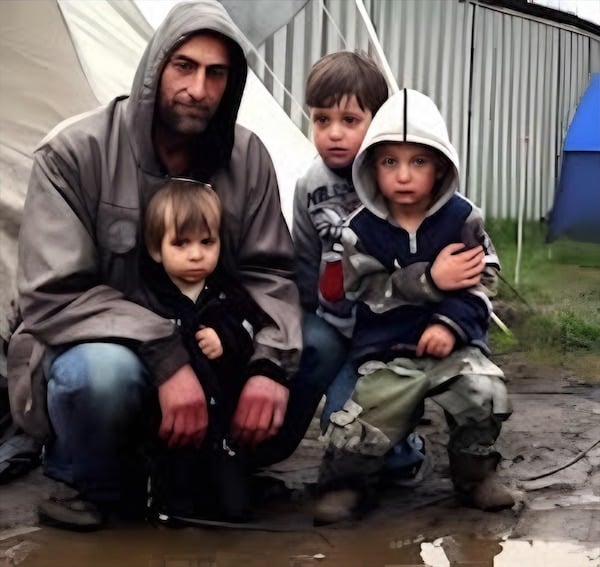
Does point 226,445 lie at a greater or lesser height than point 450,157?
lesser

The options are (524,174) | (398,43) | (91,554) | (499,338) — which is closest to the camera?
(91,554)

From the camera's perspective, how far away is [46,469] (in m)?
2.90

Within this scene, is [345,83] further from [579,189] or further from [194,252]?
[579,189]

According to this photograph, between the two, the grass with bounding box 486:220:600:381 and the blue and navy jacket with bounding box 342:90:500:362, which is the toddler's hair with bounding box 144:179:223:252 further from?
the grass with bounding box 486:220:600:381

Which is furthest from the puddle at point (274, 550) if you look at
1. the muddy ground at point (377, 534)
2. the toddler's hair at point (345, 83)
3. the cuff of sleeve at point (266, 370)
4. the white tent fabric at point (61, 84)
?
the toddler's hair at point (345, 83)

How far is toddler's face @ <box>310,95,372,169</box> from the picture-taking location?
9.88 feet

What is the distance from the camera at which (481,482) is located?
2.93 meters

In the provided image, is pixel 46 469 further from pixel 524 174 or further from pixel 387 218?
pixel 524 174

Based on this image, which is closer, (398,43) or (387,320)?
(387,320)

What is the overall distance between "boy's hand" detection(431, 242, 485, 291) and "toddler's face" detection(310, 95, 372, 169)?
40 centimetres

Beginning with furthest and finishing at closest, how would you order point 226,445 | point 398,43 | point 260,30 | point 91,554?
1. point 398,43
2. point 260,30
3. point 226,445
4. point 91,554

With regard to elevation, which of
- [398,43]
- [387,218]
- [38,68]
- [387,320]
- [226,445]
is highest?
[398,43]

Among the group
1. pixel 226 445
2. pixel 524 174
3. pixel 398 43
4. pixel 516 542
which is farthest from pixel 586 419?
pixel 524 174

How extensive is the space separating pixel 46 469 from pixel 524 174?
6.46m
